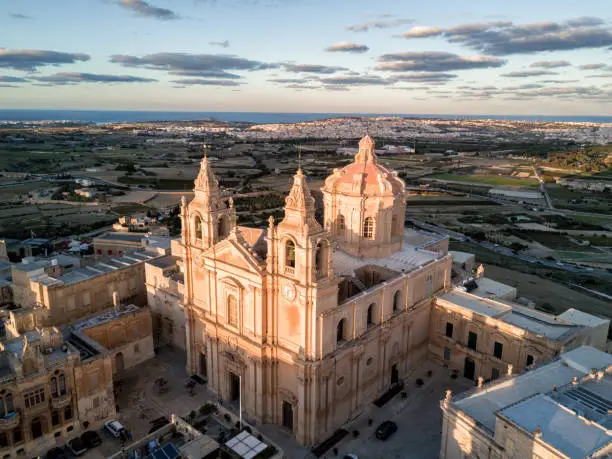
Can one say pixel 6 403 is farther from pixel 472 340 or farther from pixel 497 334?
pixel 497 334

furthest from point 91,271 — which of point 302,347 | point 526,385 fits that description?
point 526,385

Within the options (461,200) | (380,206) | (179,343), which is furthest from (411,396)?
(461,200)

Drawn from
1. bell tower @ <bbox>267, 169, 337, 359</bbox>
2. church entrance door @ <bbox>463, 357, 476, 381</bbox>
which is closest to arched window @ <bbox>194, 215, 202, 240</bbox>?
bell tower @ <bbox>267, 169, 337, 359</bbox>

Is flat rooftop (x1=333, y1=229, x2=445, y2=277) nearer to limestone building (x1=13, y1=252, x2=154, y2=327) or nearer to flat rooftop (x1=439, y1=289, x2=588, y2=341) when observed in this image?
flat rooftop (x1=439, y1=289, x2=588, y2=341)

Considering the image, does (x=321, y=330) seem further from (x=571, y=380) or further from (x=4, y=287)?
(x=4, y=287)

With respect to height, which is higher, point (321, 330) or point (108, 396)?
point (321, 330)

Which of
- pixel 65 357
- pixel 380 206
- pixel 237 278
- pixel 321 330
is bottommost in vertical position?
pixel 65 357

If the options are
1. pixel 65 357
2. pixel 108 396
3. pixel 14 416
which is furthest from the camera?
pixel 108 396

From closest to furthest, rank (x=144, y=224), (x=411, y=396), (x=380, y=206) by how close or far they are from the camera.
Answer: (x=411, y=396) < (x=380, y=206) < (x=144, y=224)
